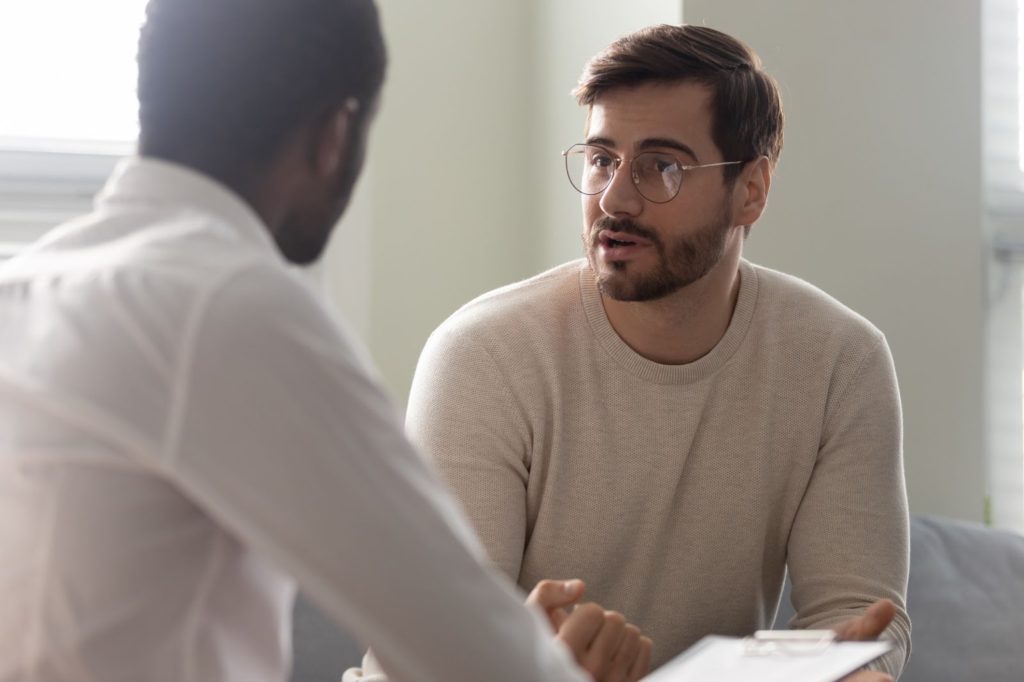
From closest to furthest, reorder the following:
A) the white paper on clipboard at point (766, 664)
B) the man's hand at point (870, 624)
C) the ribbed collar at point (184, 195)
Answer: the ribbed collar at point (184, 195) → the white paper on clipboard at point (766, 664) → the man's hand at point (870, 624)

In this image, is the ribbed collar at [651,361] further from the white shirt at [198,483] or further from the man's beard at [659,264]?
the white shirt at [198,483]

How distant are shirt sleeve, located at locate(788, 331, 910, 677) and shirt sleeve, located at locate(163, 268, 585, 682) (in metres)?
1.01

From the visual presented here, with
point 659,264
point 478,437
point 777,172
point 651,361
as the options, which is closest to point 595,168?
point 659,264

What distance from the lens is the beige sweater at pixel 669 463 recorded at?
173 cm

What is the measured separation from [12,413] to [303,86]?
10.3 inches

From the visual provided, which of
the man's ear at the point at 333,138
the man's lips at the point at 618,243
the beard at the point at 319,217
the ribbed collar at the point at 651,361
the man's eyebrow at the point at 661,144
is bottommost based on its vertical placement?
the ribbed collar at the point at 651,361

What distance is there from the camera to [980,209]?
8.25 feet

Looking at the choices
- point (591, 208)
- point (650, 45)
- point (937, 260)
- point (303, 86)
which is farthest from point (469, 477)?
point (937, 260)

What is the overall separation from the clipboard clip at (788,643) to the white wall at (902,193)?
44.2 inches

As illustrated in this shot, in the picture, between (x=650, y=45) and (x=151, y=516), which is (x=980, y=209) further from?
(x=151, y=516)

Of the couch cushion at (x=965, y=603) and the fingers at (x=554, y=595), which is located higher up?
the fingers at (x=554, y=595)

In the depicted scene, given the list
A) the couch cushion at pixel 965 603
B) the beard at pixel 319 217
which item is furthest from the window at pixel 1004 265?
the beard at pixel 319 217

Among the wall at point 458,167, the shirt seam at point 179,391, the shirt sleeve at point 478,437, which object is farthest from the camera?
the wall at point 458,167

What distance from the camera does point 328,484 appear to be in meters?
0.73
